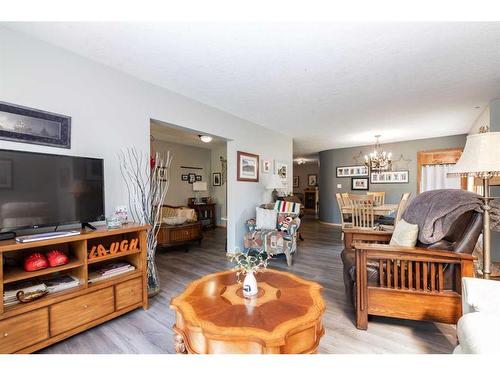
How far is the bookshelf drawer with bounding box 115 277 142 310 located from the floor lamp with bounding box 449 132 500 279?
265 cm

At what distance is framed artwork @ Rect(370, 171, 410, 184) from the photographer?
18.7 feet

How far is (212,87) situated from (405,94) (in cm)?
239

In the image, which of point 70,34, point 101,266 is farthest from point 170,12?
point 101,266

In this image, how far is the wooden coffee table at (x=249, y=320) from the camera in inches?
37.5

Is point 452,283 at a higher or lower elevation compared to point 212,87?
lower

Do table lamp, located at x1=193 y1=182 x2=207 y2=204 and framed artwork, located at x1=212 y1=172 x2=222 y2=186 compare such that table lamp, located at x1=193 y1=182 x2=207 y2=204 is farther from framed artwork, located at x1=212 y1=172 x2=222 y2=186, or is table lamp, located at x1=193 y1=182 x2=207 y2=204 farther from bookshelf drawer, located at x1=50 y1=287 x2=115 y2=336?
bookshelf drawer, located at x1=50 y1=287 x2=115 y2=336

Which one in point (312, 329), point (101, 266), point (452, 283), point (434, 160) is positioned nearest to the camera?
point (312, 329)

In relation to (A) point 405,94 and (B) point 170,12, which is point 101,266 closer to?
(B) point 170,12

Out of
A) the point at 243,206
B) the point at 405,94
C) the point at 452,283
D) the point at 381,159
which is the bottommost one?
the point at 452,283

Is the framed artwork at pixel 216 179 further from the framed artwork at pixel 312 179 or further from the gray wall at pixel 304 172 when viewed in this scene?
the framed artwork at pixel 312 179

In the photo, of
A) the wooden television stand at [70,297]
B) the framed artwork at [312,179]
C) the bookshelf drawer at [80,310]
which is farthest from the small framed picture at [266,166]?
the framed artwork at [312,179]

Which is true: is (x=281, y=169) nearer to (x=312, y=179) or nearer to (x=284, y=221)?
(x=284, y=221)

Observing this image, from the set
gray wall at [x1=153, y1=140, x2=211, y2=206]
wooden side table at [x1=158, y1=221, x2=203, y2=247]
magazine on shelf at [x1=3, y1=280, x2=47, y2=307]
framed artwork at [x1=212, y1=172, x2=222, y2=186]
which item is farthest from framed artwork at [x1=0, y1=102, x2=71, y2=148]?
framed artwork at [x1=212, y1=172, x2=222, y2=186]

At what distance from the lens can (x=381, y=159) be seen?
475cm
